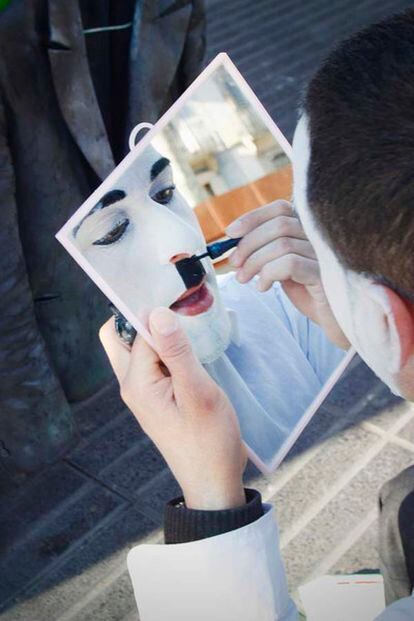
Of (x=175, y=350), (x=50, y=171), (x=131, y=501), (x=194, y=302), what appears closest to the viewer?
(x=175, y=350)

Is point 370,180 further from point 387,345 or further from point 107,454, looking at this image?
point 107,454

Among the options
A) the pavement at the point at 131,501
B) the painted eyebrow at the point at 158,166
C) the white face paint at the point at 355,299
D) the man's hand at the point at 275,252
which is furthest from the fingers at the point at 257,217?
the pavement at the point at 131,501

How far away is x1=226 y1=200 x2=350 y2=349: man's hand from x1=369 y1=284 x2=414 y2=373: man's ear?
0.31 metres

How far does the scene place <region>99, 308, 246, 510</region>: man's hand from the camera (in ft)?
3.98

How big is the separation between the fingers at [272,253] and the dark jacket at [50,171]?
742mm

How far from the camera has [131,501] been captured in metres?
2.31

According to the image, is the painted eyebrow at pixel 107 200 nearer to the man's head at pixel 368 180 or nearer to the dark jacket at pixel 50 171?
the man's head at pixel 368 180

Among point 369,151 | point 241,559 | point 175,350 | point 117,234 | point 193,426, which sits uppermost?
point 369,151

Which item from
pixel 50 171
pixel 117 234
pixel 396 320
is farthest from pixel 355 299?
pixel 50 171

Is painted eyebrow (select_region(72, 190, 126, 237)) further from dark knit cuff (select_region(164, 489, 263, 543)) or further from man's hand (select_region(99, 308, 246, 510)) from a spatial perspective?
dark knit cuff (select_region(164, 489, 263, 543))

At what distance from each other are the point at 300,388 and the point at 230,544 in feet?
0.94

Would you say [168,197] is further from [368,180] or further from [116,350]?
[368,180]

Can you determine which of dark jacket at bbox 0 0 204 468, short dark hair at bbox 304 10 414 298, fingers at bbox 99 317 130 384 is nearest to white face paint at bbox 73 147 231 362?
fingers at bbox 99 317 130 384

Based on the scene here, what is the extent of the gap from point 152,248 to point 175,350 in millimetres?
166
